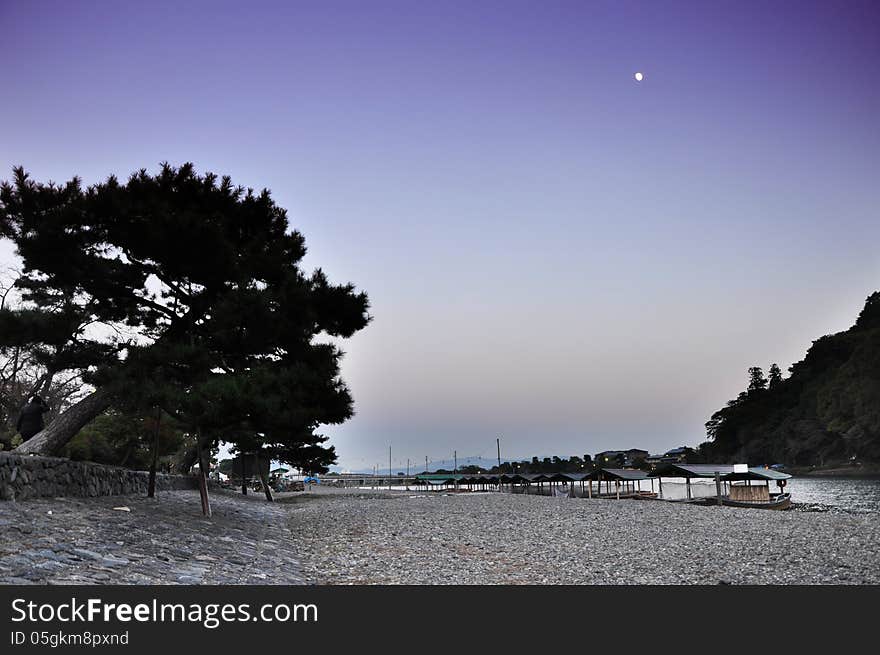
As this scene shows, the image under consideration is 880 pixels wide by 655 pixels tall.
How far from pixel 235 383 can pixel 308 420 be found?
2.21 meters

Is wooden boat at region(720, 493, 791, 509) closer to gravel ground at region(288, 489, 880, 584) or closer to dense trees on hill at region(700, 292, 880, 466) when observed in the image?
gravel ground at region(288, 489, 880, 584)

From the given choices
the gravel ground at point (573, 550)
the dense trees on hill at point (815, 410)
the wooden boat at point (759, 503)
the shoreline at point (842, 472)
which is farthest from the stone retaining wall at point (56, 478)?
the shoreline at point (842, 472)

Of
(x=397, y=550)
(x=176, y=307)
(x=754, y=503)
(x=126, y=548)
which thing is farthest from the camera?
(x=754, y=503)

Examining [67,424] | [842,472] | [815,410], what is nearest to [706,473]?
[67,424]

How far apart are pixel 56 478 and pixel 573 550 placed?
11.3 meters

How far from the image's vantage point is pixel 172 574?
7.66 meters

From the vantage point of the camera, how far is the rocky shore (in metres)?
7.92

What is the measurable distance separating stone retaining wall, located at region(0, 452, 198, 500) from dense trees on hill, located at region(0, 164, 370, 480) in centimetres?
95

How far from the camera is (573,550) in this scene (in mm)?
11688

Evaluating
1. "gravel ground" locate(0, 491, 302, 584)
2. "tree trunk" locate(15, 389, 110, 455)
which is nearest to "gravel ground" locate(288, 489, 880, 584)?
"gravel ground" locate(0, 491, 302, 584)

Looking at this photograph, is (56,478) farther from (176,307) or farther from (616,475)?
(616,475)

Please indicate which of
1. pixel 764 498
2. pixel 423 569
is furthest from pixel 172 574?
pixel 764 498
